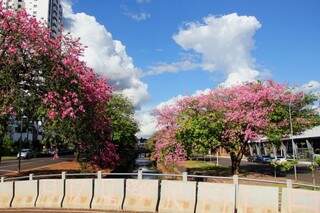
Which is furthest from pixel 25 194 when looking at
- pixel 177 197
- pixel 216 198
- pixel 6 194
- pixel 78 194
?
pixel 216 198

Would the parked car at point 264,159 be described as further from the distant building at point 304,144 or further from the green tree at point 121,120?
the green tree at point 121,120

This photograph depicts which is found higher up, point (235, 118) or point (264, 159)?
point (235, 118)

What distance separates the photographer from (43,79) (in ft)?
94.6

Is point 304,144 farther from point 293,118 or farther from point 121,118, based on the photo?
point 293,118

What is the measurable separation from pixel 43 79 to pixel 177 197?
1212 centimetres

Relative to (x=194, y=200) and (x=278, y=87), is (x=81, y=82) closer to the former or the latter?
(x=194, y=200)

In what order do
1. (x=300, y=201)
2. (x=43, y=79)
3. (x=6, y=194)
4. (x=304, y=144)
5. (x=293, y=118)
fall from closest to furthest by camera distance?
(x=300, y=201)
(x=6, y=194)
(x=43, y=79)
(x=293, y=118)
(x=304, y=144)

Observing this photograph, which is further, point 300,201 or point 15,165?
point 15,165

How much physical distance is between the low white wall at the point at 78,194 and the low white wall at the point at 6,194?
2566 mm

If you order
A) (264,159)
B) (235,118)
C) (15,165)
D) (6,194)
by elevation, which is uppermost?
(235,118)

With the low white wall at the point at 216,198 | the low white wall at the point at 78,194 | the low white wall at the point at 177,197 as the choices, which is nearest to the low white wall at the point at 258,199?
the low white wall at the point at 216,198

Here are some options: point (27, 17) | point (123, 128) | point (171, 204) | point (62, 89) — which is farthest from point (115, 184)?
point (123, 128)

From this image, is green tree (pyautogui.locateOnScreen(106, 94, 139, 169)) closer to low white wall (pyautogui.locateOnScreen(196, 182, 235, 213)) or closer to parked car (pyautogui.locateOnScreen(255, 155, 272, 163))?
parked car (pyautogui.locateOnScreen(255, 155, 272, 163))

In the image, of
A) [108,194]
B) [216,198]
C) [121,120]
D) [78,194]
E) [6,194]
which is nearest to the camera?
[216,198]
